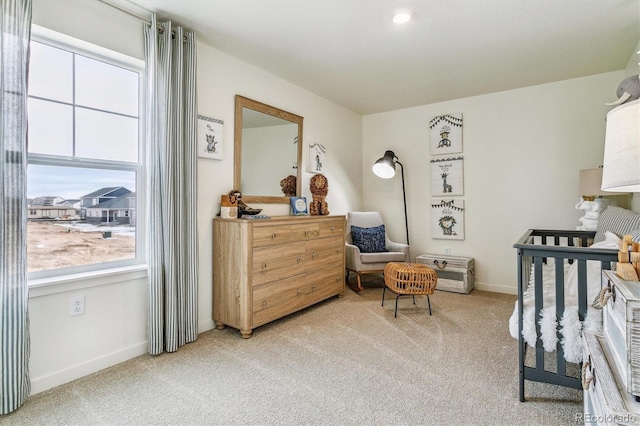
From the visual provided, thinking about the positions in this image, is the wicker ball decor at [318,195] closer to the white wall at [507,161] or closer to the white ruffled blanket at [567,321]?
the white wall at [507,161]

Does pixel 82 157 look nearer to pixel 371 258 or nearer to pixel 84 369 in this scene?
pixel 84 369

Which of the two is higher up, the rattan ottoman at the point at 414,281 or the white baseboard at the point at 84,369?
the rattan ottoman at the point at 414,281

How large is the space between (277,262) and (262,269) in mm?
184

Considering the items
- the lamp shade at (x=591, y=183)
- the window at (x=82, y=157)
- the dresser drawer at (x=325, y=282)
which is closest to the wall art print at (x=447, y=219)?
the lamp shade at (x=591, y=183)

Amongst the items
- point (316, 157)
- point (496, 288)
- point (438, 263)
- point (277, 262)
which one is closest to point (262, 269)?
point (277, 262)

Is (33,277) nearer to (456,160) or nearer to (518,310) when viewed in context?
(518,310)

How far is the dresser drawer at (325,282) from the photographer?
129 inches

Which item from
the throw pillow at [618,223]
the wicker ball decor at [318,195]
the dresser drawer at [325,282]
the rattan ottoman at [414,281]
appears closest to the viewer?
the throw pillow at [618,223]

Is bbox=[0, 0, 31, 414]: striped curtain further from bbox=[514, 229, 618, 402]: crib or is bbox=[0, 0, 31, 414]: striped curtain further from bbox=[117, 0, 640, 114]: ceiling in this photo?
bbox=[514, 229, 618, 402]: crib

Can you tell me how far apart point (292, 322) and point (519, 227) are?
9.69 ft

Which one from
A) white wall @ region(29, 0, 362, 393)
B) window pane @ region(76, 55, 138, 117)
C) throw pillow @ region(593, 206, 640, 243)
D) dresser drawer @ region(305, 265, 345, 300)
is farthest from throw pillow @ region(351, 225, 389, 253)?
window pane @ region(76, 55, 138, 117)

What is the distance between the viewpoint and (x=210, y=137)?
2832mm

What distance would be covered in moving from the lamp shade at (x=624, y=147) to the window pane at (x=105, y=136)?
2.76 meters

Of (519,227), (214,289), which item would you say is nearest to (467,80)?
(519,227)
